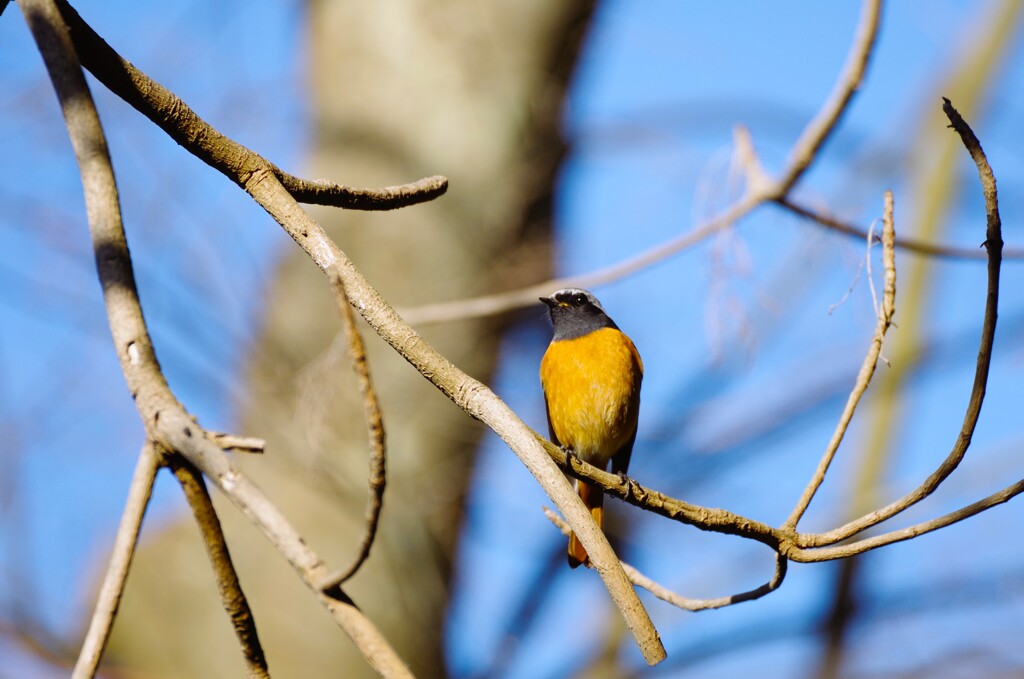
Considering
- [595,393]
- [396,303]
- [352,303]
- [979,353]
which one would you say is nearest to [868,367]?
[979,353]

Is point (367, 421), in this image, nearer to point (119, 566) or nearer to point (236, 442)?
point (236, 442)

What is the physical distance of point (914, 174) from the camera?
22.6 ft

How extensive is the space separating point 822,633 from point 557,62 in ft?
14.1

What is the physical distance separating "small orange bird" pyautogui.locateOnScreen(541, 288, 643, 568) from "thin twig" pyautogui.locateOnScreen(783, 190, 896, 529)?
218cm

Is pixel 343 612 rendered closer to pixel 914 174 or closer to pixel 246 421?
pixel 246 421

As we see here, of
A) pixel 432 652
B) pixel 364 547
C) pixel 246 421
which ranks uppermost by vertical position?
pixel 246 421

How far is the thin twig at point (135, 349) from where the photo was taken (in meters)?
1.33

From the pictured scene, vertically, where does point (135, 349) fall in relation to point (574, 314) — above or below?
below

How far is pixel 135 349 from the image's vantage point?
1.53m

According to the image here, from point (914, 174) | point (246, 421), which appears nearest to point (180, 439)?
point (246, 421)

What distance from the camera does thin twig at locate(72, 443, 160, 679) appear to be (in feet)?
4.55

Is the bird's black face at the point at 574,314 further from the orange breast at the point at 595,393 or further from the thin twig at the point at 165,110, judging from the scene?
the thin twig at the point at 165,110

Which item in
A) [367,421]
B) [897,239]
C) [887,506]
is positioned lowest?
[367,421]

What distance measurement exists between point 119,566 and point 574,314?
10.9 ft
